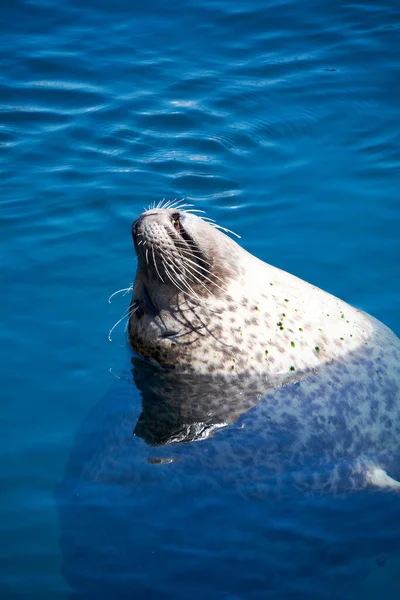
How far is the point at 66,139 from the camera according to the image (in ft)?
35.7

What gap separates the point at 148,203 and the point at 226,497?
4.55 metres

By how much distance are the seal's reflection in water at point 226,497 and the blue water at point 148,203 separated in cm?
1

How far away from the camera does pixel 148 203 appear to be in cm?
960

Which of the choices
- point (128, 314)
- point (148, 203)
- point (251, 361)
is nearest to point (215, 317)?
point (251, 361)

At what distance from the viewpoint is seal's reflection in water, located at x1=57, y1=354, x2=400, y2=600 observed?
17.3ft

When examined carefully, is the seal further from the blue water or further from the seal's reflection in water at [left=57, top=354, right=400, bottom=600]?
the blue water

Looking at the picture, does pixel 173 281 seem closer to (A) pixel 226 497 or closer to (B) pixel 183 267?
(B) pixel 183 267

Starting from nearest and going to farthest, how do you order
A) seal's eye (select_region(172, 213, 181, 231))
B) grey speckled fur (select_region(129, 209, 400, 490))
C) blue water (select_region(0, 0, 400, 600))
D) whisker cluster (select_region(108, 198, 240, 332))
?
1. blue water (select_region(0, 0, 400, 600))
2. grey speckled fur (select_region(129, 209, 400, 490))
3. whisker cluster (select_region(108, 198, 240, 332))
4. seal's eye (select_region(172, 213, 181, 231))

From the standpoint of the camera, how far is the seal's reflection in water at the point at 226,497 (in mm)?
5262

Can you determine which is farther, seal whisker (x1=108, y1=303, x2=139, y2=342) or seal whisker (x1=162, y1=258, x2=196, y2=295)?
seal whisker (x1=108, y1=303, x2=139, y2=342)

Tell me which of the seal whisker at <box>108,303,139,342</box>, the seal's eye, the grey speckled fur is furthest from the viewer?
the seal whisker at <box>108,303,139,342</box>

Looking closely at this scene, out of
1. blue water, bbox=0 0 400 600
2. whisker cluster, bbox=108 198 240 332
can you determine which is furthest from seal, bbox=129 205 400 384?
blue water, bbox=0 0 400 600

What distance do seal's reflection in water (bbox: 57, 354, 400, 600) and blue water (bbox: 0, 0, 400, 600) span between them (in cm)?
1

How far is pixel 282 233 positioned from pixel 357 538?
4155 mm
